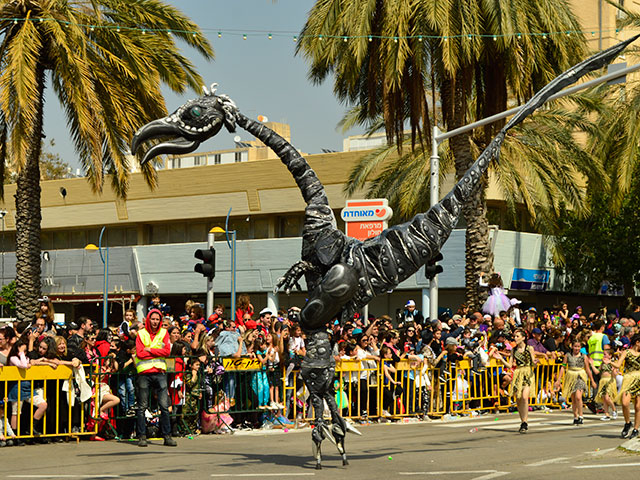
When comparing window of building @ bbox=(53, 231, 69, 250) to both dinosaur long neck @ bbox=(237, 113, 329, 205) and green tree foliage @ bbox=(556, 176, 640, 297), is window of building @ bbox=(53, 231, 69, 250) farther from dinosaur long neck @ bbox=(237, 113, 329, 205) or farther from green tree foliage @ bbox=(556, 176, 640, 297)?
dinosaur long neck @ bbox=(237, 113, 329, 205)

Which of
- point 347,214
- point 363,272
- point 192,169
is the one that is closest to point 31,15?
point 347,214

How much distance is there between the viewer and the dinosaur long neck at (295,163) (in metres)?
10.9

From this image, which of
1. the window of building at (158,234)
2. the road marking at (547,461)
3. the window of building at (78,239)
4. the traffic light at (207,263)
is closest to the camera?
the road marking at (547,461)

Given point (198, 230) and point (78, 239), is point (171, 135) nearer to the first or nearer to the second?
point (198, 230)

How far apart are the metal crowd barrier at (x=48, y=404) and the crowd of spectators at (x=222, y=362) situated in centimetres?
2

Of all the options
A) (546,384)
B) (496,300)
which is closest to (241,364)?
(546,384)

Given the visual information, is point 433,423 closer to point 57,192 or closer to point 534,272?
point 534,272

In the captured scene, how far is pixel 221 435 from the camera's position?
48.1ft

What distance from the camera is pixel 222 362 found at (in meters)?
15.1

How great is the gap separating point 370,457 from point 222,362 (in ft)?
13.8

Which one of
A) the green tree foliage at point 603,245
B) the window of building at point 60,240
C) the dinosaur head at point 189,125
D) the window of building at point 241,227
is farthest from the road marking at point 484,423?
the window of building at point 60,240

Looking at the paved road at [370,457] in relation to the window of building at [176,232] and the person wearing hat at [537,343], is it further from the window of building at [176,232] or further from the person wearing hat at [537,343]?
the window of building at [176,232]

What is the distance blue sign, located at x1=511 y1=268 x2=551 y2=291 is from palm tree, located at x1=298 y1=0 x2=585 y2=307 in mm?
Result: 11718

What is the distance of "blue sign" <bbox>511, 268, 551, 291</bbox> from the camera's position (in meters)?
35.1
